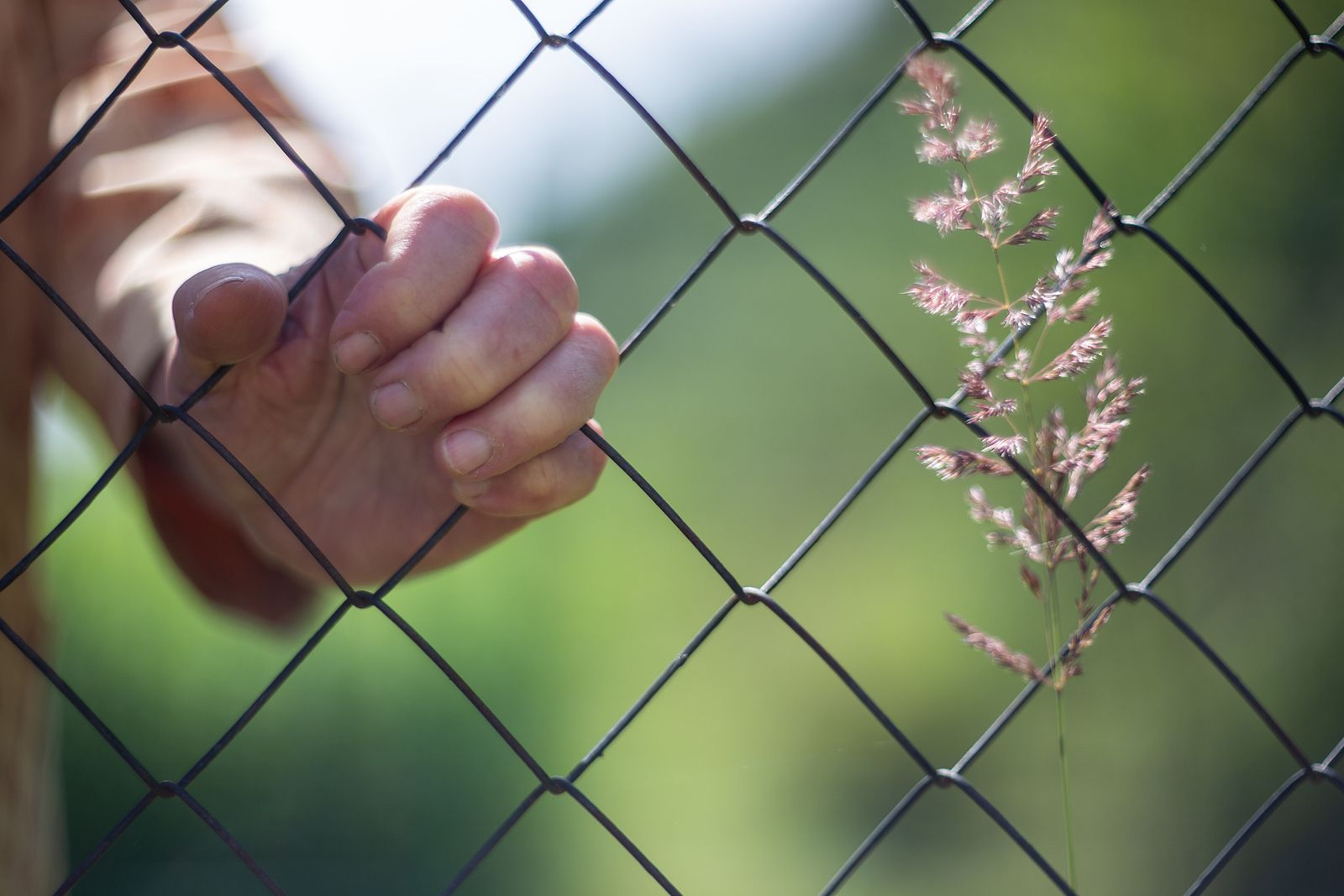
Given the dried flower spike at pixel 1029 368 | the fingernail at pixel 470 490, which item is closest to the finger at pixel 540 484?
the fingernail at pixel 470 490

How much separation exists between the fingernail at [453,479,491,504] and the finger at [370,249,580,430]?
0.15ft

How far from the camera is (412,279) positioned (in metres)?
0.67

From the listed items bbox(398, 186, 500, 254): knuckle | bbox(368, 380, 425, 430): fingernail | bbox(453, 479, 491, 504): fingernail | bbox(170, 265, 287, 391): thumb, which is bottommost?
bbox(453, 479, 491, 504): fingernail

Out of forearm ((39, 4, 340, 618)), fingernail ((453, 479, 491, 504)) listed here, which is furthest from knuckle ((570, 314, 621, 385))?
forearm ((39, 4, 340, 618))

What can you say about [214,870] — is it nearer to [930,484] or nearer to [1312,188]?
[930,484]

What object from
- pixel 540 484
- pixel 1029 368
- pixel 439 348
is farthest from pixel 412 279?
A: pixel 1029 368

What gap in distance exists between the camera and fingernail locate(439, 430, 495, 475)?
2.24 ft

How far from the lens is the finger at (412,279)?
2.19 ft

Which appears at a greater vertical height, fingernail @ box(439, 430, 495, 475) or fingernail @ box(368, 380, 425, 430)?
fingernail @ box(368, 380, 425, 430)

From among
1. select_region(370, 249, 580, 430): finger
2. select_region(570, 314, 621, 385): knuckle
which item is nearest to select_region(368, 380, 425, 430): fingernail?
select_region(370, 249, 580, 430): finger

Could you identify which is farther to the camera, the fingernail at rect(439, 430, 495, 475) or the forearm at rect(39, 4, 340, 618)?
the forearm at rect(39, 4, 340, 618)

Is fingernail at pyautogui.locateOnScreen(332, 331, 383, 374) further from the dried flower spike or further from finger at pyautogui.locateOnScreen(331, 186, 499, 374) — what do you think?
the dried flower spike

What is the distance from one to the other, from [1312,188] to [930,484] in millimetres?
2065

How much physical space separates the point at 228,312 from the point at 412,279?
0.11 metres
